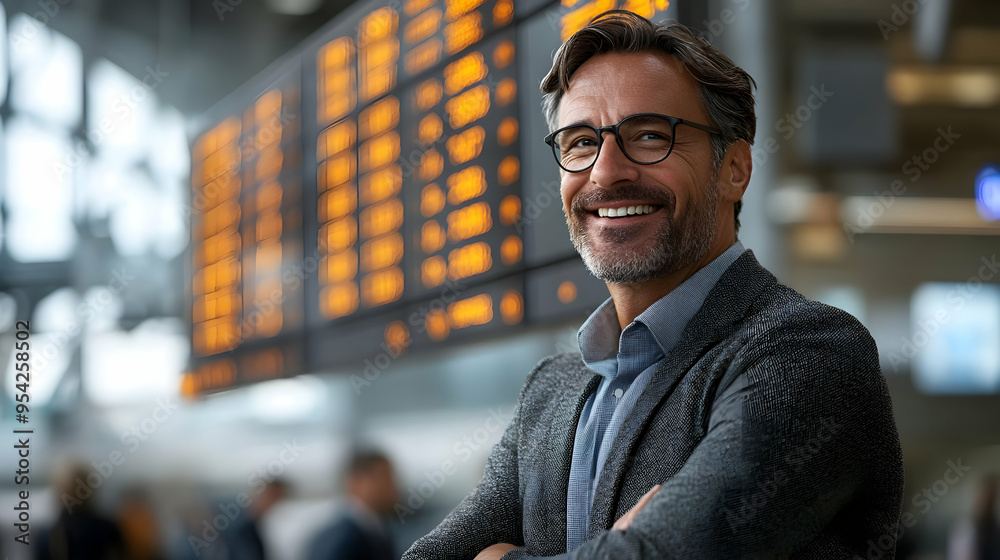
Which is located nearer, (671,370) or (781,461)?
(781,461)

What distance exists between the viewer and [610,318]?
87 centimetres

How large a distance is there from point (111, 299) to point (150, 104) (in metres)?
0.77

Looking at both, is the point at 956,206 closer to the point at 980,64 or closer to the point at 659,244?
the point at 980,64

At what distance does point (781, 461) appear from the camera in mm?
618

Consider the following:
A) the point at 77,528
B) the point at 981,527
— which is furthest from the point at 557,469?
the point at 77,528

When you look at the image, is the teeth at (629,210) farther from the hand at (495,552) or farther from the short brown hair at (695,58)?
the hand at (495,552)

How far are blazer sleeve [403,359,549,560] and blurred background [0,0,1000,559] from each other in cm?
68

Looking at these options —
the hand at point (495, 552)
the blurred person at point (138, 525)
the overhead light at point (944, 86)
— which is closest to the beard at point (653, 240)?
the hand at point (495, 552)

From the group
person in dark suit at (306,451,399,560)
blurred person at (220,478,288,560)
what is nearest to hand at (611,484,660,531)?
person in dark suit at (306,451,399,560)

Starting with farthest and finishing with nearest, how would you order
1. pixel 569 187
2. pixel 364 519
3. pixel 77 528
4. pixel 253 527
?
pixel 77 528, pixel 253 527, pixel 364 519, pixel 569 187

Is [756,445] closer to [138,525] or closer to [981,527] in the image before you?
[981,527]

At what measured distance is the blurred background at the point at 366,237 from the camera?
5.34 feet

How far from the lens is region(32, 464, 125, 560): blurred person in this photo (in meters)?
3.14

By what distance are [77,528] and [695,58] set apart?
3.15 meters
